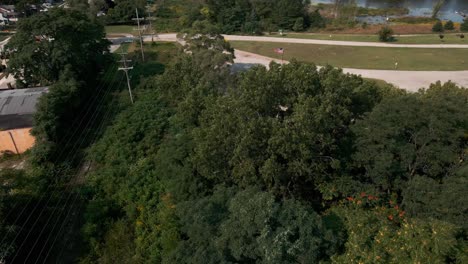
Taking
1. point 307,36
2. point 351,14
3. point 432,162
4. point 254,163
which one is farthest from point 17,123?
point 351,14

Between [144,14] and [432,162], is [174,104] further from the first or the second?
[144,14]

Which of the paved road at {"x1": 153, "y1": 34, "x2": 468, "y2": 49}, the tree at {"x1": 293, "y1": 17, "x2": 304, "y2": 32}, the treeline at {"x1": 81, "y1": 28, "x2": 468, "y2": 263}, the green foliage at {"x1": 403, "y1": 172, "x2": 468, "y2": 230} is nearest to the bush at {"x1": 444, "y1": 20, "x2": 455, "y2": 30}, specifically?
the paved road at {"x1": 153, "y1": 34, "x2": 468, "y2": 49}

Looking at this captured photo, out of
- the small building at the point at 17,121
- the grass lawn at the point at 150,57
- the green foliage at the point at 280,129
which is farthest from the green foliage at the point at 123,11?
the green foliage at the point at 280,129

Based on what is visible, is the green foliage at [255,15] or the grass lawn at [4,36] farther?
the green foliage at [255,15]

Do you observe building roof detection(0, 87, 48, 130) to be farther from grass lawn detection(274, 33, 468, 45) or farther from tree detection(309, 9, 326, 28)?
tree detection(309, 9, 326, 28)

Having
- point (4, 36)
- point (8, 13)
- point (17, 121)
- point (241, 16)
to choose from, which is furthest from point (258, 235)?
point (8, 13)

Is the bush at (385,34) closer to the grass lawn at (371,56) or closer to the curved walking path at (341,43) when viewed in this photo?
the curved walking path at (341,43)
